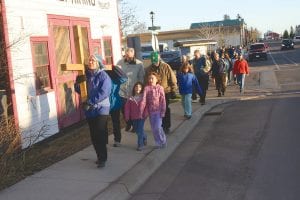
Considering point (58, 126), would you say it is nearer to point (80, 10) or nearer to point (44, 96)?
point (44, 96)

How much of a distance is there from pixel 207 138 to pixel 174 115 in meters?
3.31

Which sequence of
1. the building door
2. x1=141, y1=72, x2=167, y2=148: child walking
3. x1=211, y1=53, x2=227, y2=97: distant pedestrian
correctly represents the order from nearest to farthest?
x1=141, y1=72, x2=167, y2=148: child walking < the building door < x1=211, y1=53, x2=227, y2=97: distant pedestrian

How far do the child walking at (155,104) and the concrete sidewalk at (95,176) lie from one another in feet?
1.06

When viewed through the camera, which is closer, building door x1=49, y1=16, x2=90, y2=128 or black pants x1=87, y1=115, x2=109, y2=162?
black pants x1=87, y1=115, x2=109, y2=162

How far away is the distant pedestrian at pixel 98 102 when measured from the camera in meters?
8.48

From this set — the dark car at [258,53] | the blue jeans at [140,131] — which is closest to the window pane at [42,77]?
the blue jeans at [140,131]

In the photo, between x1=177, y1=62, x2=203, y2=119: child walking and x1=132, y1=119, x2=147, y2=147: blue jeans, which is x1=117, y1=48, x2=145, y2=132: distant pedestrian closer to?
x1=132, y1=119, x2=147, y2=147: blue jeans

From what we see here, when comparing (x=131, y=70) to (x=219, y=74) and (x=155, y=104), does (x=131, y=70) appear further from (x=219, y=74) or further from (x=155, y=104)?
(x=219, y=74)

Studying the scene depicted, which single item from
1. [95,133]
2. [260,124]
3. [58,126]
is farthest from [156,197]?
[260,124]

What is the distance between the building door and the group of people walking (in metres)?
1.53

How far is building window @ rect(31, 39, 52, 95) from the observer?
11.2m

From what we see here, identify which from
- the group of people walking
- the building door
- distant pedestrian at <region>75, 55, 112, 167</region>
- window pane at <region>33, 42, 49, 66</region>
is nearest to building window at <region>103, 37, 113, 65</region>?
the building door

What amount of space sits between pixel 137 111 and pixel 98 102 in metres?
1.78

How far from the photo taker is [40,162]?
927 centimetres
